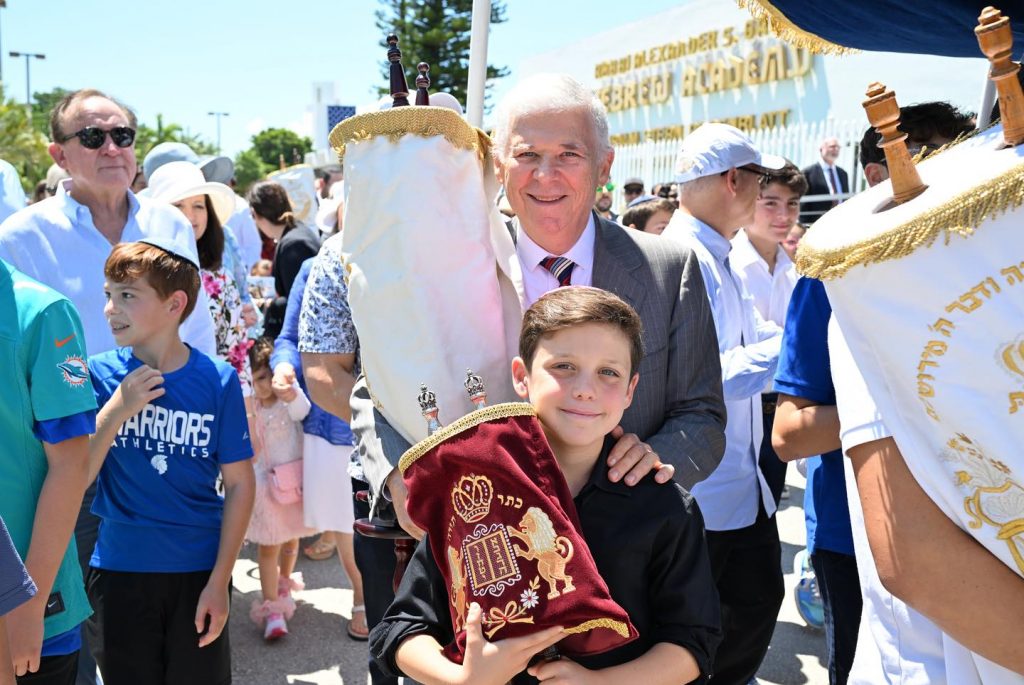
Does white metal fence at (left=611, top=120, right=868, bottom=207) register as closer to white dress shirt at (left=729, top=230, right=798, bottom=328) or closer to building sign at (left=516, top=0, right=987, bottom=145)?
building sign at (left=516, top=0, right=987, bottom=145)

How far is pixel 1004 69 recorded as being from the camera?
1179 mm

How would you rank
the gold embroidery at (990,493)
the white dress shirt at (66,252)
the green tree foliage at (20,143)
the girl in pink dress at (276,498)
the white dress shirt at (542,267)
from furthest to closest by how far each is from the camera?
the green tree foliage at (20,143)
the girl in pink dress at (276,498)
the white dress shirt at (66,252)
the white dress shirt at (542,267)
the gold embroidery at (990,493)

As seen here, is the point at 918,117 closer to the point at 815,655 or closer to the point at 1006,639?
the point at 1006,639

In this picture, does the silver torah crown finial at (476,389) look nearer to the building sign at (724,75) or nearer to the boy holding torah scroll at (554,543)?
the boy holding torah scroll at (554,543)

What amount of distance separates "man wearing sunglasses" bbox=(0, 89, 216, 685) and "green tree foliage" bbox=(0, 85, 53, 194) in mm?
31723

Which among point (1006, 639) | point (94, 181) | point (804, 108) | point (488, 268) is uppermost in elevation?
point (804, 108)

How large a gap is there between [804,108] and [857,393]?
1874 centimetres

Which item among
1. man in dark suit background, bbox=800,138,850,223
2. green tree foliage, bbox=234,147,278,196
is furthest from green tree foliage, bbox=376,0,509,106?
green tree foliage, bbox=234,147,278,196

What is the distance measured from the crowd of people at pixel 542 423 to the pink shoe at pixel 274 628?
1 centimetres

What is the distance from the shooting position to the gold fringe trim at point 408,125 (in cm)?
186

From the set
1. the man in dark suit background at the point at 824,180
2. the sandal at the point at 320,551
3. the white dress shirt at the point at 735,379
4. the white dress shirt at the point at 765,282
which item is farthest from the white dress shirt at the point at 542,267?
the man in dark suit background at the point at 824,180

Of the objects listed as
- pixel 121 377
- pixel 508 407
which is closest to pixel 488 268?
pixel 508 407

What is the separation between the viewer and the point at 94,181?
11.5 feet

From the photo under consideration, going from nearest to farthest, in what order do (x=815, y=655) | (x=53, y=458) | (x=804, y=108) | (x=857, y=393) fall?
1. (x=857, y=393)
2. (x=53, y=458)
3. (x=815, y=655)
4. (x=804, y=108)
